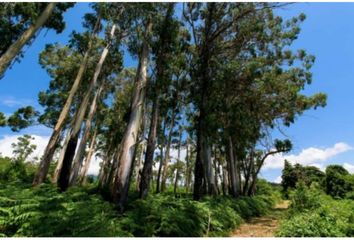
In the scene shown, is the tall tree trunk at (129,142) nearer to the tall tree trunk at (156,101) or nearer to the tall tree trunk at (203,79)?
the tall tree trunk at (156,101)

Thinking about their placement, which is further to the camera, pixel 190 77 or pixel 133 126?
pixel 190 77

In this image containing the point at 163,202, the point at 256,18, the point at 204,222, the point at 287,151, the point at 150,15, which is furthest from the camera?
the point at 287,151

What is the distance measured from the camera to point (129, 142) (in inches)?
426

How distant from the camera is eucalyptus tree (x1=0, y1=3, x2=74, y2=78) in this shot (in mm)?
10414

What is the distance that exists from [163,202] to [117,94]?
1874cm

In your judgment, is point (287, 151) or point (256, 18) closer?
point (256, 18)

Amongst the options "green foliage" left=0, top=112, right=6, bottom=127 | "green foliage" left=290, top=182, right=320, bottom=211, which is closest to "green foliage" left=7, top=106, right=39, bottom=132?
"green foliage" left=0, top=112, right=6, bottom=127

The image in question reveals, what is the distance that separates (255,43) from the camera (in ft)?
54.0

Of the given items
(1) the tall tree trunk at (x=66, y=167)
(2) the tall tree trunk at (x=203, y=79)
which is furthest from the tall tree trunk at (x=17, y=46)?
(2) the tall tree trunk at (x=203, y=79)

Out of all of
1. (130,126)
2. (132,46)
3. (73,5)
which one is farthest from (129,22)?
(130,126)

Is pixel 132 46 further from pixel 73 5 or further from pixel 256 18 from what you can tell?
pixel 256 18

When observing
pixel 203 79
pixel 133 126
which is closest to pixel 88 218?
pixel 133 126

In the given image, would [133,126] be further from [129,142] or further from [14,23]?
[14,23]

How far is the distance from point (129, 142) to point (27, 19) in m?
6.93
